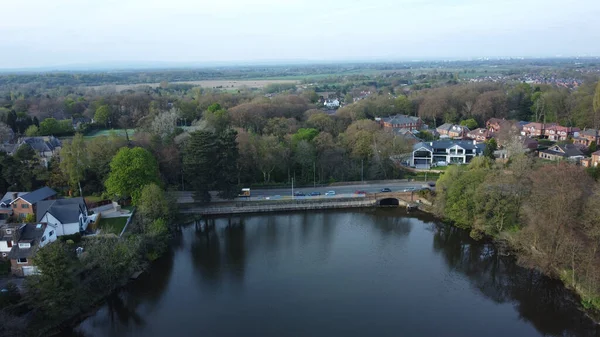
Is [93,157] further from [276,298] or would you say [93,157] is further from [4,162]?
[276,298]

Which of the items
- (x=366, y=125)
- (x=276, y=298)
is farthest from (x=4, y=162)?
(x=366, y=125)

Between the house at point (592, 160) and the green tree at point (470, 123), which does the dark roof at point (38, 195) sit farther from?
the green tree at point (470, 123)

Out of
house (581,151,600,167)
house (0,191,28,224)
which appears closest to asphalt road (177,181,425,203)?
house (0,191,28,224)

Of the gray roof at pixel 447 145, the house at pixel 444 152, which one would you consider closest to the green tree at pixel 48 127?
the house at pixel 444 152

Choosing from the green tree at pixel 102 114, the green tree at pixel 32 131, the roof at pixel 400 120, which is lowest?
the roof at pixel 400 120

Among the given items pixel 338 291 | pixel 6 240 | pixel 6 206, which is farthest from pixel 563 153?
pixel 6 206

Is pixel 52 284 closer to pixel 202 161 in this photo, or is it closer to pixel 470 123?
pixel 202 161

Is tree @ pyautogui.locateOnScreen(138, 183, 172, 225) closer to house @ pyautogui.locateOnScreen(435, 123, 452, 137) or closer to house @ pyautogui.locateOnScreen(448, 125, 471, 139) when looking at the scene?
house @ pyautogui.locateOnScreen(448, 125, 471, 139)
